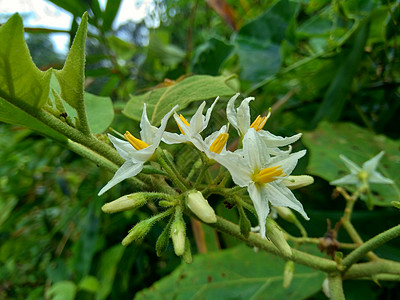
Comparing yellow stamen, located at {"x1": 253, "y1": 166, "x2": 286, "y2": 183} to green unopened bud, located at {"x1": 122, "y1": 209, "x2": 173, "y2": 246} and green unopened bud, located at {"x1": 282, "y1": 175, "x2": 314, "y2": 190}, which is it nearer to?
green unopened bud, located at {"x1": 282, "y1": 175, "x2": 314, "y2": 190}

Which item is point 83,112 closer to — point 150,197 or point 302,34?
point 150,197

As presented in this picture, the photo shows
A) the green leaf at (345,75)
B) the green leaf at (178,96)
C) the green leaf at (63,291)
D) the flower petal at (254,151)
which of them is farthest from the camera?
the green leaf at (63,291)

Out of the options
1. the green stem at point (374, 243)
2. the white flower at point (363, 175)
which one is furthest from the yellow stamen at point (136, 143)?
the white flower at point (363, 175)

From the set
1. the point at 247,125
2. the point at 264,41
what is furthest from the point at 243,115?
the point at 264,41

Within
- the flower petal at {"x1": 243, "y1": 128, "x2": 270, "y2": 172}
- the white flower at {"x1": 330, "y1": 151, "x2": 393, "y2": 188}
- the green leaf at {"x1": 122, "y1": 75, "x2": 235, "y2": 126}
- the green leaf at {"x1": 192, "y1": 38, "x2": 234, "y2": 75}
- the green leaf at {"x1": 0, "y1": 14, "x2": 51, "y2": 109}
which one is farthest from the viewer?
the green leaf at {"x1": 192, "y1": 38, "x2": 234, "y2": 75}

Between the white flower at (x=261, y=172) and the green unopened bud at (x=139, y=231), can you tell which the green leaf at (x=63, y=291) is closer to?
the green unopened bud at (x=139, y=231)

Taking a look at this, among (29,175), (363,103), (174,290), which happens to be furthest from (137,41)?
(174,290)

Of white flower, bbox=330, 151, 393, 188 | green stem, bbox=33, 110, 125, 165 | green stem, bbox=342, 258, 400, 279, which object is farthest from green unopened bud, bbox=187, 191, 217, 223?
white flower, bbox=330, 151, 393, 188
